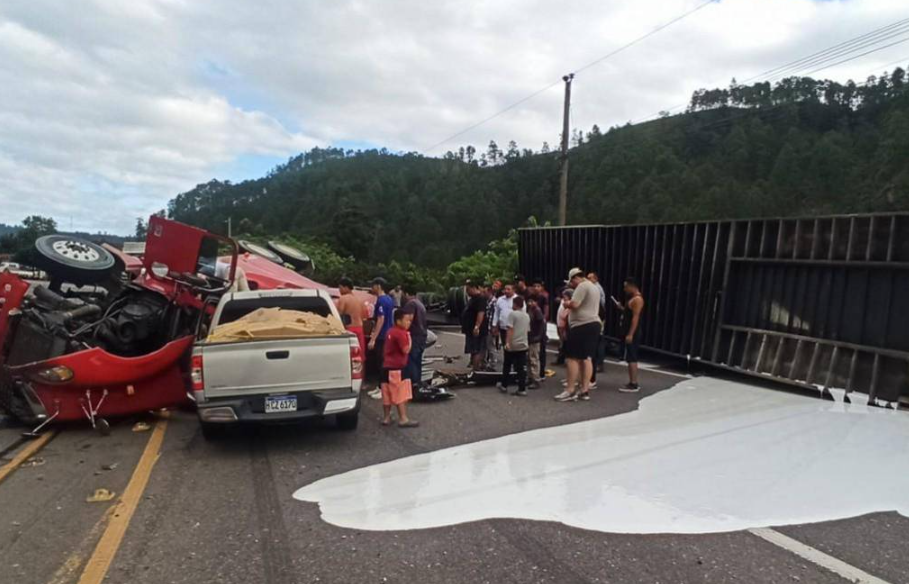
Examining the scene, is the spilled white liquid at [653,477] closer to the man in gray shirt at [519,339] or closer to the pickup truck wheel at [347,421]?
the pickup truck wheel at [347,421]

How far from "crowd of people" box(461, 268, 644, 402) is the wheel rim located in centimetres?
597

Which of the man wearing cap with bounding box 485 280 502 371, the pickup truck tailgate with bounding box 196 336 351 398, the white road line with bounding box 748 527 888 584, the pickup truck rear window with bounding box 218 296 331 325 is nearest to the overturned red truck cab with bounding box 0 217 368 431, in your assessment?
the pickup truck rear window with bounding box 218 296 331 325

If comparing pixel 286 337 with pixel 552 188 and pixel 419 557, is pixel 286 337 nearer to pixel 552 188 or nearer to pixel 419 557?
pixel 419 557

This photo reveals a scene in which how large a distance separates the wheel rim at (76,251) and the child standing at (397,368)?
15.5 ft

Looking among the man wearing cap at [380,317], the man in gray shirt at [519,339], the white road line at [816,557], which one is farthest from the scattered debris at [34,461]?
the white road line at [816,557]

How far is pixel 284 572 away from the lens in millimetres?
3930

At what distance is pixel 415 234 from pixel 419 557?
63546 mm

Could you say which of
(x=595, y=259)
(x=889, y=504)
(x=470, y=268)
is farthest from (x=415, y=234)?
(x=889, y=504)

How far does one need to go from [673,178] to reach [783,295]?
126ft

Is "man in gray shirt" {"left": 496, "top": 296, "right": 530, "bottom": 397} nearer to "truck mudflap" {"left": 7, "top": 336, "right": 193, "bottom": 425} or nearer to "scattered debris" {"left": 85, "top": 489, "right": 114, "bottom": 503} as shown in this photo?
"truck mudflap" {"left": 7, "top": 336, "right": 193, "bottom": 425}

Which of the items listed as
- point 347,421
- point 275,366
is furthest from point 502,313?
point 275,366

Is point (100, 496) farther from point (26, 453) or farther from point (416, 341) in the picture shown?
point (416, 341)

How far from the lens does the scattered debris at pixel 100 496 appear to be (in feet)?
17.3

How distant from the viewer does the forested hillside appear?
128 ft
